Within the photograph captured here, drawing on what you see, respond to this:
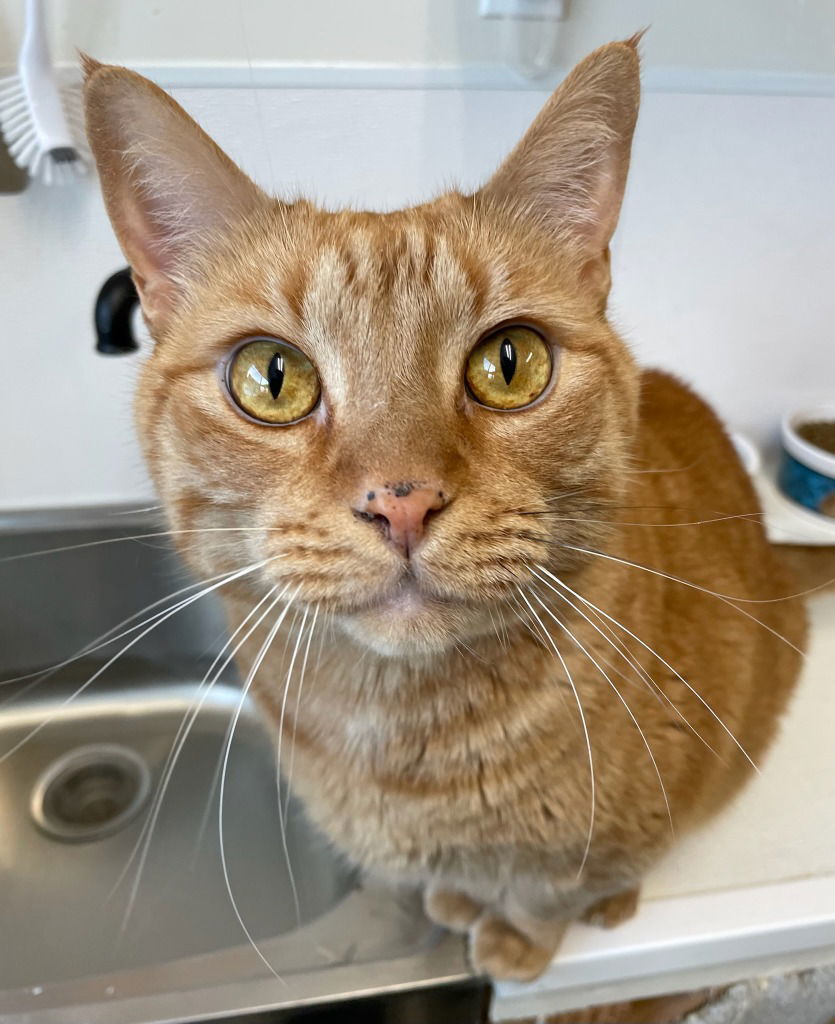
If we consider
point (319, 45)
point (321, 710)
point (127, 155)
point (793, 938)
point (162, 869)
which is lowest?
point (162, 869)

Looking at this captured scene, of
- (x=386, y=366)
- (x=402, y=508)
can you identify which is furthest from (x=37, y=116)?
(x=402, y=508)

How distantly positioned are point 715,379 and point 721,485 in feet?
1.57

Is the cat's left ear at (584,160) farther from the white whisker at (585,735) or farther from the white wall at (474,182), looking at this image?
the white wall at (474,182)

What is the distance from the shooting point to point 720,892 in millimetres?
842

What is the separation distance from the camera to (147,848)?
3.73ft

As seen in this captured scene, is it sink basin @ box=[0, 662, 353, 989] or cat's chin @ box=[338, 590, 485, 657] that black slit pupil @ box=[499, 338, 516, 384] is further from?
sink basin @ box=[0, 662, 353, 989]

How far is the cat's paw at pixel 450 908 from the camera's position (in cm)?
85

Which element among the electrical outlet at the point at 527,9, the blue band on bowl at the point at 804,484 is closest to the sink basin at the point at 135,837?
the blue band on bowl at the point at 804,484

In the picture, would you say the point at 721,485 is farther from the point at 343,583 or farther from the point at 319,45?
the point at 319,45

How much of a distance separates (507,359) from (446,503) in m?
0.18

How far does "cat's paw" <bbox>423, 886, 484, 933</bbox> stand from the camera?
0.85 m

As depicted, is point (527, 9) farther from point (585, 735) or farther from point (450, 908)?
point (450, 908)

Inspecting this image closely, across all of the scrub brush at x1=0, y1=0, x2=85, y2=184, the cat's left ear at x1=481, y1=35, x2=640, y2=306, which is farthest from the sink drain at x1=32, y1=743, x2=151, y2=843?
the cat's left ear at x1=481, y1=35, x2=640, y2=306

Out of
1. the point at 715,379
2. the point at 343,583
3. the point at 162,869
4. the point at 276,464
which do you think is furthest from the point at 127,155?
the point at 715,379
